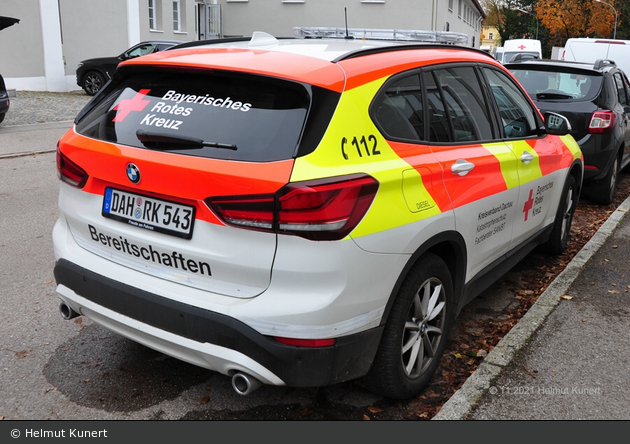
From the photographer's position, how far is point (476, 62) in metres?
4.15

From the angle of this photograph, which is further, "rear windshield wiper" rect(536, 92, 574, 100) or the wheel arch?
"rear windshield wiper" rect(536, 92, 574, 100)

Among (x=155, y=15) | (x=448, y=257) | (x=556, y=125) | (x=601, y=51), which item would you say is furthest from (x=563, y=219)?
(x=155, y=15)

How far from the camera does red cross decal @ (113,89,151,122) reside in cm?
312

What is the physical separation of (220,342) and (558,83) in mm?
7041

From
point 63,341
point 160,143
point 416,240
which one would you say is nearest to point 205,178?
point 160,143

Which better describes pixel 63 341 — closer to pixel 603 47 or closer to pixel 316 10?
pixel 603 47

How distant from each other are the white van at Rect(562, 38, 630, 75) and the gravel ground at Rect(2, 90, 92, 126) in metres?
14.8

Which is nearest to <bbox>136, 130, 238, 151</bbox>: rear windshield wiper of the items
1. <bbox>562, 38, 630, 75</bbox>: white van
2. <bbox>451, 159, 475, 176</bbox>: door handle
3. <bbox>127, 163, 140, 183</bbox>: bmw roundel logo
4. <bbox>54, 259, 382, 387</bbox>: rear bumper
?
<bbox>127, 163, 140, 183</bbox>: bmw roundel logo

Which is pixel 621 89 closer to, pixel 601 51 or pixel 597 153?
pixel 597 153

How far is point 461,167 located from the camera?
346cm

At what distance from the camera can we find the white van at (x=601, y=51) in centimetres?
1989

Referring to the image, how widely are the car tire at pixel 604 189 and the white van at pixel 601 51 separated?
42.2 feet

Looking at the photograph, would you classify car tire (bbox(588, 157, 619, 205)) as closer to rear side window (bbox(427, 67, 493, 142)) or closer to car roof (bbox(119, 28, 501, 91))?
rear side window (bbox(427, 67, 493, 142))

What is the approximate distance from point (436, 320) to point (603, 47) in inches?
769
